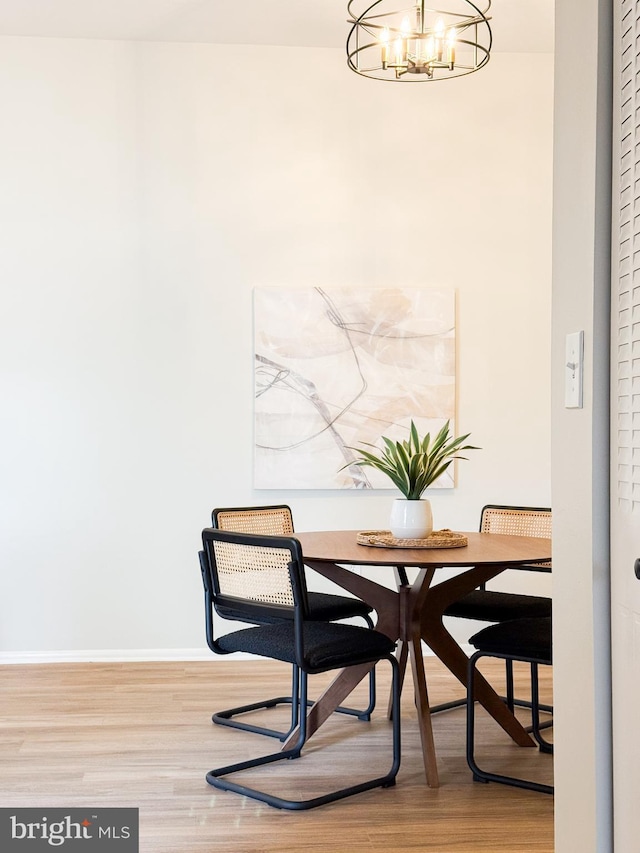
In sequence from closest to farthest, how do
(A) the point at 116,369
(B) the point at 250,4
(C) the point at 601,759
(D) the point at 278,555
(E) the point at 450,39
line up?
(C) the point at 601,759
(D) the point at 278,555
(E) the point at 450,39
(B) the point at 250,4
(A) the point at 116,369

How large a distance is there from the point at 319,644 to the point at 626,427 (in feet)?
5.46

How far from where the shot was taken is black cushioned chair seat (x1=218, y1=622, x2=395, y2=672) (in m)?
2.90

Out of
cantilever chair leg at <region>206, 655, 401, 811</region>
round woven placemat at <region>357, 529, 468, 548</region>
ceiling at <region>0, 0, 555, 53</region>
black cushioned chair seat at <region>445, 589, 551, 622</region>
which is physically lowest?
cantilever chair leg at <region>206, 655, 401, 811</region>

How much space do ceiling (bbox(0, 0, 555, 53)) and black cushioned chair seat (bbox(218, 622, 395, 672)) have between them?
2888 mm

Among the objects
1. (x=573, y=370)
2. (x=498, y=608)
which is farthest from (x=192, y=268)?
(x=573, y=370)

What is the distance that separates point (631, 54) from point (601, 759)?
3.80 feet

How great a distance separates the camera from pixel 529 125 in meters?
4.92

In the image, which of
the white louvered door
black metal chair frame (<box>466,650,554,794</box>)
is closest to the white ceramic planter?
black metal chair frame (<box>466,650,554,794</box>)

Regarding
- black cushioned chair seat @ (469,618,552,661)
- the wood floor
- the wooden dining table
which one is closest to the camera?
Result: the wood floor

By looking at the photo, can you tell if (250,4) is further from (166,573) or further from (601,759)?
(601,759)

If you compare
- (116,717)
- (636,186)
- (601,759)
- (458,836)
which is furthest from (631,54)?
(116,717)

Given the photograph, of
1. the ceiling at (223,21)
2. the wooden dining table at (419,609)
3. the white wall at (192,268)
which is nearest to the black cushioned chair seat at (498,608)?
the wooden dining table at (419,609)

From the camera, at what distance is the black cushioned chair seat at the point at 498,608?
3668 millimetres

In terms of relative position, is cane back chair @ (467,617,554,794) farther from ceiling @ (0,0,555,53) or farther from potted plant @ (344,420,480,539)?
ceiling @ (0,0,555,53)
